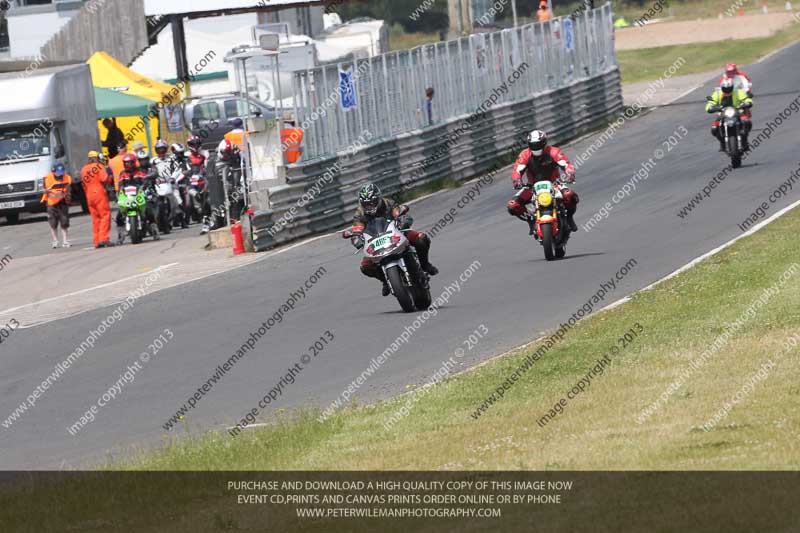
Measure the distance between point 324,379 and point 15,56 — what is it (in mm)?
45354

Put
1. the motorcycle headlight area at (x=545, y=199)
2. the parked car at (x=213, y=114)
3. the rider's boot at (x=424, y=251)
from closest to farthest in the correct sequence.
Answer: the rider's boot at (x=424, y=251) < the motorcycle headlight area at (x=545, y=199) < the parked car at (x=213, y=114)

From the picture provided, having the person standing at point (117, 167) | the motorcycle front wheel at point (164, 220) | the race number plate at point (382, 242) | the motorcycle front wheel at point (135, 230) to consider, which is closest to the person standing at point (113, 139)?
the person standing at point (117, 167)

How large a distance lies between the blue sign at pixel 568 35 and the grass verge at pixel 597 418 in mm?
26652

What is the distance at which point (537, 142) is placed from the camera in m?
18.2

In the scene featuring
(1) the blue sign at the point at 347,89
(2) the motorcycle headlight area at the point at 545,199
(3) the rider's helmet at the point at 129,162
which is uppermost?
(1) the blue sign at the point at 347,89

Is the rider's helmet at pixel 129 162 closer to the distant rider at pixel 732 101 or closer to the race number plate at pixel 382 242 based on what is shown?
the distant rider at pixel 732 101

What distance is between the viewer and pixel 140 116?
3916 cm

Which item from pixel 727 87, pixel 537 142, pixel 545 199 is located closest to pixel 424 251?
pixel 545 199

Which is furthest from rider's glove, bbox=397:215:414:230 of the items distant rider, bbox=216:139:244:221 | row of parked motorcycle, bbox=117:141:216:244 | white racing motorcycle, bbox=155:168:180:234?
white racing motorcycle, bbox=155:168:180:234

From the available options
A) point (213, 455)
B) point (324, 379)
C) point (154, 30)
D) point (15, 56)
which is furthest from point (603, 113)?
point (213, 455)

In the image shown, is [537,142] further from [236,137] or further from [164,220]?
[164,220]

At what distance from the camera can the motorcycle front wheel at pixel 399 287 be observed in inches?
600

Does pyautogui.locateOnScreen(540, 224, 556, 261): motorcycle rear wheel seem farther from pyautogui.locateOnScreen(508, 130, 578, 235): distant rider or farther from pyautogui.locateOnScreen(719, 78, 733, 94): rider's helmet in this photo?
pyautogui.locateOnScreen(719, 78, 733, 94): rider's helmet

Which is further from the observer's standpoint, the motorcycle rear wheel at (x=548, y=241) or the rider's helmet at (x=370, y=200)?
the motorcycle rear wheel at (x=548, y=241)
